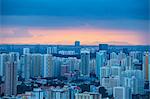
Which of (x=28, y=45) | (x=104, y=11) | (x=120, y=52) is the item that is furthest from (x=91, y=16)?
(x=28, y=45)

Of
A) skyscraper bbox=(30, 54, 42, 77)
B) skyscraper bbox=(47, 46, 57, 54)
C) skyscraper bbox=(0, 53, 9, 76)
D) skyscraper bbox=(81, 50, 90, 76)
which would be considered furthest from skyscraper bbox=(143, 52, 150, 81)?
skyscraper bbox=(0, 53, 9, 76)

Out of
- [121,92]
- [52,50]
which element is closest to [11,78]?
[52,50]

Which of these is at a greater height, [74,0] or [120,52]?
[74,0]

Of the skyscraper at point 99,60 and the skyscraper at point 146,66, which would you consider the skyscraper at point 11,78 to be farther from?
the skyscraper at point 146,66

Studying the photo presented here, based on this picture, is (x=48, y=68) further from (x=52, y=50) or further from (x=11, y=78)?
(x=11, y=78)

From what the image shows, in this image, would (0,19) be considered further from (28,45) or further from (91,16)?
(91,16)

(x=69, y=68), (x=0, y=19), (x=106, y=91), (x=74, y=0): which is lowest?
(x=106, y=91)

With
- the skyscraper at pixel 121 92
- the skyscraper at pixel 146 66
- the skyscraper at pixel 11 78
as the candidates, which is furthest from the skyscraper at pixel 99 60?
the skyscraper at pixel 11 78
